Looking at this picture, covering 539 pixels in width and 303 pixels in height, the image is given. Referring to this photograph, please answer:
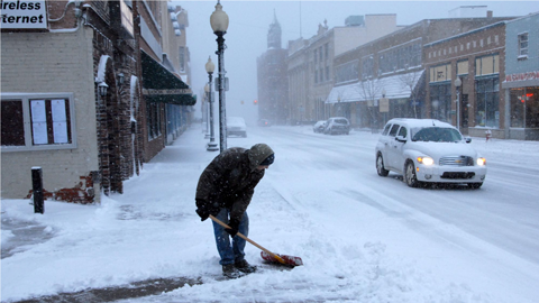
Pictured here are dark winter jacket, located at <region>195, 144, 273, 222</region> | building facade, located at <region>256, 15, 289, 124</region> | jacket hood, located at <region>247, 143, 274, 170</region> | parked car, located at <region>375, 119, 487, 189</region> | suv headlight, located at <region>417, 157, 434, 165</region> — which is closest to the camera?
jacket hood, located at <region>247, 143, 274, 170</region>

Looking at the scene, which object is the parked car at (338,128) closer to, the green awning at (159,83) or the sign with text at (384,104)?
the sign with text at (384,104)

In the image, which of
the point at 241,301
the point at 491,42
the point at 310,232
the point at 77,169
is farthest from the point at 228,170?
the point at 491,42

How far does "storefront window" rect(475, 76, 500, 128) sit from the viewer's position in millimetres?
28969

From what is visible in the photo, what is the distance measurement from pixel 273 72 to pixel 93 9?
115090 millimetres

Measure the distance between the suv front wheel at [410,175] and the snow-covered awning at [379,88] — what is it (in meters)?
27.8

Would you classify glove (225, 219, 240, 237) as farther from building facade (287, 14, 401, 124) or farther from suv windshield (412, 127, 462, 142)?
building facade (287, 14, 401, 124)

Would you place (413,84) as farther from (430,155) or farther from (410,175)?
(430,155)

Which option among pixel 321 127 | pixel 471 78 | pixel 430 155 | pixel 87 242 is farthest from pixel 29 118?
pixel 321 127

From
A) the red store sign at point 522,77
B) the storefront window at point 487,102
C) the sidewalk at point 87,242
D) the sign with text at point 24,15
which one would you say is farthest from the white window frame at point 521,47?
the sign with text at point 24,15

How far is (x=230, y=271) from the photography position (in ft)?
17.0

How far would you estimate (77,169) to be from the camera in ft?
29.0

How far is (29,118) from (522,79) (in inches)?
1021

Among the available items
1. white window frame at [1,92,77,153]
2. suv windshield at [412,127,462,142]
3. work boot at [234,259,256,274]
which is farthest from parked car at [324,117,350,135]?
work boot at [234,259,256,274]

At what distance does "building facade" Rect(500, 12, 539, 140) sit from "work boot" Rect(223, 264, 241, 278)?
25185 mm
